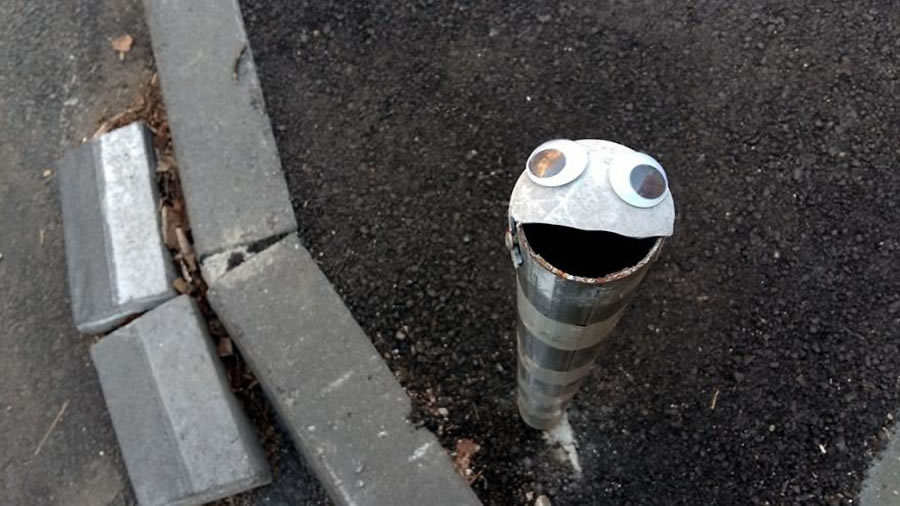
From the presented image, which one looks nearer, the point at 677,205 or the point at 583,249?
the point at 583,249

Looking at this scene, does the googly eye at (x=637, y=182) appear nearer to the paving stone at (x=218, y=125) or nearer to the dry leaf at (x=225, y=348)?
the paving stone at (x=218, y=125)

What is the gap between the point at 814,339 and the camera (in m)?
2.51

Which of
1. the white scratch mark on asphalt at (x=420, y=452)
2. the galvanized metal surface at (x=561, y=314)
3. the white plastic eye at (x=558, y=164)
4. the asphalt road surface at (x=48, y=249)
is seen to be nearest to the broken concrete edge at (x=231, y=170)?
the white scratch mark on asphalt at (x=420, y=452)

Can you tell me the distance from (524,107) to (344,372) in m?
1.14

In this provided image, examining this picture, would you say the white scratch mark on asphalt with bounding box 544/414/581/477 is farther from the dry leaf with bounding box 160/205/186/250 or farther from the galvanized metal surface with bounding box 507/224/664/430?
the dry leaf with bounding box 160/205/186/250

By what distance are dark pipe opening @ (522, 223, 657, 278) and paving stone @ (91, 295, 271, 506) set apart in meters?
1.47

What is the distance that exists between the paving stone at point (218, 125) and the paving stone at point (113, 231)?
0.20 m

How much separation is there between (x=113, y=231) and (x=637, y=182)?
2.20m

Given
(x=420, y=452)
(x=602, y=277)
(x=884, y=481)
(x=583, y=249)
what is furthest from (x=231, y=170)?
(x=884, y=481)

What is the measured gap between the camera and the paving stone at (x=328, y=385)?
7.85 feet

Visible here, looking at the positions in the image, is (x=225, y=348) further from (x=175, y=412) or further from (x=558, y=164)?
(x=558, y=164)

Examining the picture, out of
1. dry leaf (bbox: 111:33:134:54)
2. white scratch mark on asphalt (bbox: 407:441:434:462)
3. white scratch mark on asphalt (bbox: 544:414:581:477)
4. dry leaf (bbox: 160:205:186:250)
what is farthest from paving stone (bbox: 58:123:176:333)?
white scratch mark on asphalt (bbox: 544:414:581:477)

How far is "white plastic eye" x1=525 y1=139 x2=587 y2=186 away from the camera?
53.1 inches

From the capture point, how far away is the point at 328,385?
2521 millimetres
